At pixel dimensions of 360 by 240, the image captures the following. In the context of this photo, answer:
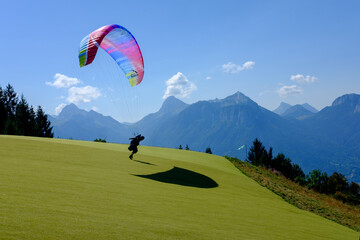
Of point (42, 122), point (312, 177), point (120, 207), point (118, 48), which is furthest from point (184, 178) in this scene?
point (312, 177)

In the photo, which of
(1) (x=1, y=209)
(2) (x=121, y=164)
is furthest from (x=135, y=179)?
(1) (x=1, y=209)

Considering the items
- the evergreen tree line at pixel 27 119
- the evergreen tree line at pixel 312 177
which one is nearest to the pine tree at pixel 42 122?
the evergreen tree line at pixel 27 119

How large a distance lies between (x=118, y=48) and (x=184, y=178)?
11514mm

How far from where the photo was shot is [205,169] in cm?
2261

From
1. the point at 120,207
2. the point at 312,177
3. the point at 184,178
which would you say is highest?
the point at 184,178

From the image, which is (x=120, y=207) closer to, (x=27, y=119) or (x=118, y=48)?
(x=118, y=48)

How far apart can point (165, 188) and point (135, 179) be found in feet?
6.19

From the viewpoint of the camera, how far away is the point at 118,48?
780 inches

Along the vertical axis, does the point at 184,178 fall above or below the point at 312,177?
above

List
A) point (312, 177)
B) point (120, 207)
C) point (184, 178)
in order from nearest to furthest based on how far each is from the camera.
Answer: point (120, 207), point (184, 178), point (312, 177)

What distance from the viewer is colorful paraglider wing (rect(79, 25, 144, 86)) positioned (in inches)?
650

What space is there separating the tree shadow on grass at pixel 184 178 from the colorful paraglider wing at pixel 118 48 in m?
8.38

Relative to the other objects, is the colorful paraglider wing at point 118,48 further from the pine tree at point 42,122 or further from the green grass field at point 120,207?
the pine tree at point 42,122

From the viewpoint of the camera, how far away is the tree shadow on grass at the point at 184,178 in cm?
1598
